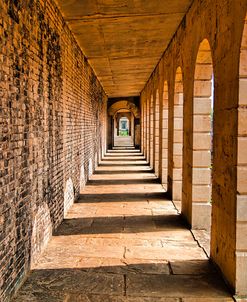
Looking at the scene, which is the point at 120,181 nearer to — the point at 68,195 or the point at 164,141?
the point at 164,141

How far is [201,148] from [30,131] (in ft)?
8.95

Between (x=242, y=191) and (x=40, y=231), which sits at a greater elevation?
(x=242, y=191)

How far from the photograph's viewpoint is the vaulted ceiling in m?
5.22

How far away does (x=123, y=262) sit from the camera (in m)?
3.98

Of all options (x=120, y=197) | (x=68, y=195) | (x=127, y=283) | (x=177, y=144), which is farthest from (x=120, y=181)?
(x=127, y=283)

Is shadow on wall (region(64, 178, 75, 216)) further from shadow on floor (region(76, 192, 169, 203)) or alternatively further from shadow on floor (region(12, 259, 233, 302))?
shadow on floor (region(12, 259, 233, 302))

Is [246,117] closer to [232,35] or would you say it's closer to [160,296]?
[232,35]

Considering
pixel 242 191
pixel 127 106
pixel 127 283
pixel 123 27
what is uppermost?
pixel 123 27

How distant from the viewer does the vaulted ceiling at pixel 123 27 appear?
17.1 feet

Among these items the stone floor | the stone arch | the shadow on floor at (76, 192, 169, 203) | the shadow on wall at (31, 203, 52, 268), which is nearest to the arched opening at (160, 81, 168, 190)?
the shadow on floor at (76, 192, 169, 203)

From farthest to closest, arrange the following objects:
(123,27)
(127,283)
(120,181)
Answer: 1. (120,181)
2. (123,27)
3. (127,283)

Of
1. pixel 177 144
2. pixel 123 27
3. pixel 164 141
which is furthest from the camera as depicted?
pixel 164 141

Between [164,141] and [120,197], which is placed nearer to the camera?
[120,197]

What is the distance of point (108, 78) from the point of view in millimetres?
12719
